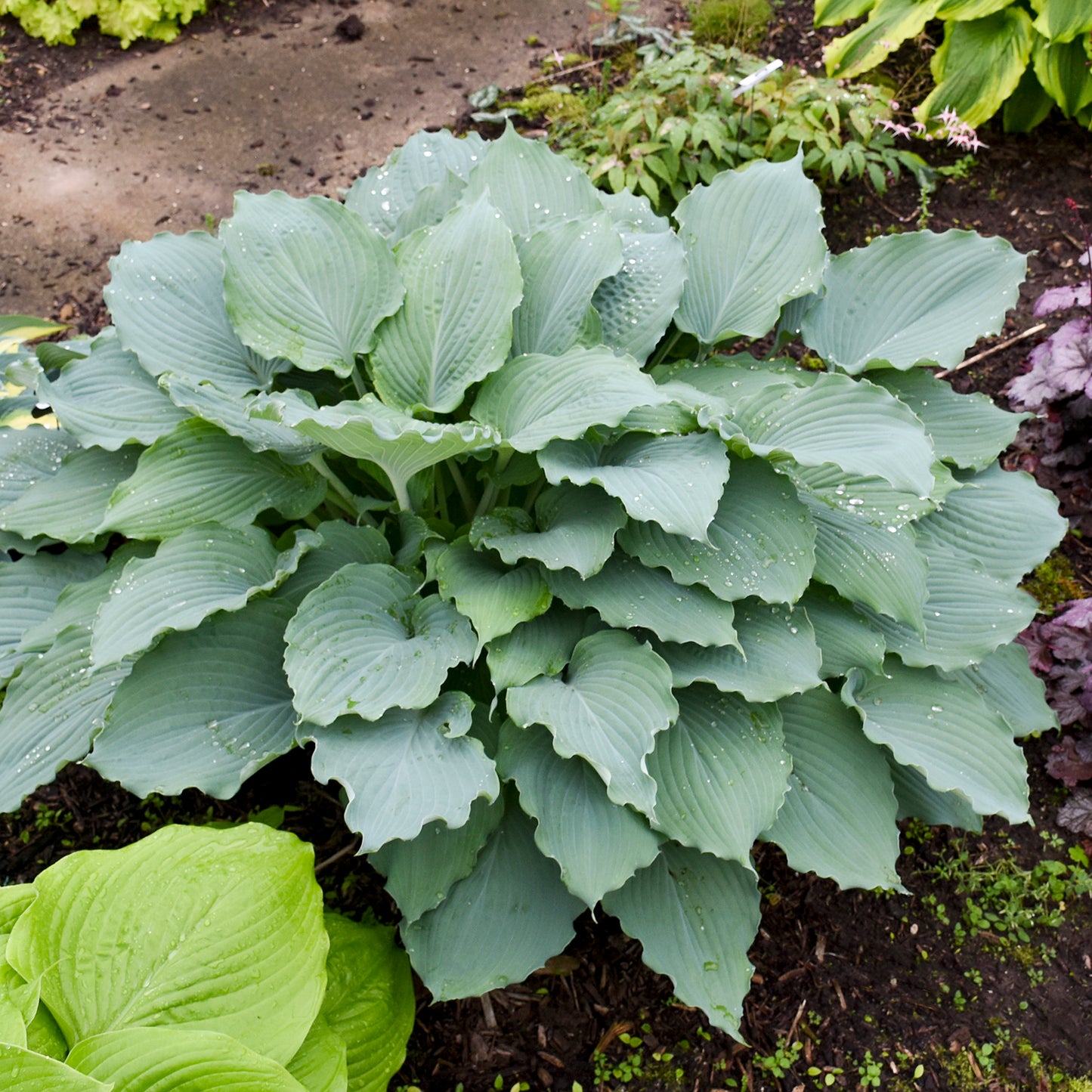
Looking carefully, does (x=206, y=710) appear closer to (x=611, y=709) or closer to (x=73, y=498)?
(x=73, y=498)

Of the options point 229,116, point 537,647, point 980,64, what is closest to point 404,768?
point 537,647

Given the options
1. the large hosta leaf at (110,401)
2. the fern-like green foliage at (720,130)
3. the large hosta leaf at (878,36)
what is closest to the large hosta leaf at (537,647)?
the large hosta leaf at (110,401)

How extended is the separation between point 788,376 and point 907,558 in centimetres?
55

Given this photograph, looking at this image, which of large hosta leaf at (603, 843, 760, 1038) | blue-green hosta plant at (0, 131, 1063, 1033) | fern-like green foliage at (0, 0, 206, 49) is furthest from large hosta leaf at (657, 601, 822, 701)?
fern-like green foliage at (0, 0, 206, 49)

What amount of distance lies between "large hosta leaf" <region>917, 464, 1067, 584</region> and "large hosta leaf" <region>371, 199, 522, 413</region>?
47.9 inches

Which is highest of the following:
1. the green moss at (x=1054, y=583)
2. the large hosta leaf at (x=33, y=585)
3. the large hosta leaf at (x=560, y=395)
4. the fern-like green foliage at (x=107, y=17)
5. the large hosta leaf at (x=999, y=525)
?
the fern-like green foliage at (x=107, y=17)

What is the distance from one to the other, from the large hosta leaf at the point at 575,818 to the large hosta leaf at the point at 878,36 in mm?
3808

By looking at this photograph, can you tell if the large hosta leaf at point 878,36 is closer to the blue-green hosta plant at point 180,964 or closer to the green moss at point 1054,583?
the green moss at point 1054,583

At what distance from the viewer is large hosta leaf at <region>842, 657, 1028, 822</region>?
1.99 meters

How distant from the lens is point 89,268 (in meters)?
4.25

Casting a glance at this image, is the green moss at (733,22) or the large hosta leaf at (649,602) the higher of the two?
the green moss at (733,22)

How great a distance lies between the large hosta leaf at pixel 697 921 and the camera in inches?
77.0

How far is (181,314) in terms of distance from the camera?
236 cm

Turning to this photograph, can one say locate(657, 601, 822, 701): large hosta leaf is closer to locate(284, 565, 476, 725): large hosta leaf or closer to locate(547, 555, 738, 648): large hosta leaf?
locate(547, 555, 738, 648): large hosta leaf
